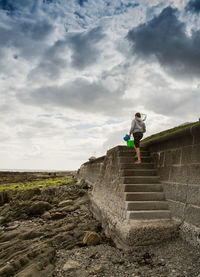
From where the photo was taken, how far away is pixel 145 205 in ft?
15.1

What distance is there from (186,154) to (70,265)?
10.1ft

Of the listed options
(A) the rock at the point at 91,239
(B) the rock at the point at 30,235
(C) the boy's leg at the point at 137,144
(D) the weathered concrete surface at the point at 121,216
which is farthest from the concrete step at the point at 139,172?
(B) the rock at the point at 30,235

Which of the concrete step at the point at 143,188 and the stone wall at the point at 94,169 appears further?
the stone wall at the point at 94,169

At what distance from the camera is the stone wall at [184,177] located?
12.5ft

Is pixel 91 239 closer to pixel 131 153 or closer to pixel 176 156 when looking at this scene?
pixel 176 156

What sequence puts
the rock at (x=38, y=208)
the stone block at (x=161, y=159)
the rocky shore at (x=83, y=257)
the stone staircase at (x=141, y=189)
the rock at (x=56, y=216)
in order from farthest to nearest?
1. the rock at (x=38, y=208)
2. the rock at (x=56, y=216)
3. the stone block at (x=161, y=159)
4. the stone staircase at (x=141, y=189)
5. the rocky shore at (x=83, y=257)

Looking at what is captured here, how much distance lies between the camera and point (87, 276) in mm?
3223

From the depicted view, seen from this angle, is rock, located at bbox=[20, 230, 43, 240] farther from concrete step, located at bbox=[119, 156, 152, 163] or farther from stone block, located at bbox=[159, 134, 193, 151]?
stone block, located at bbox=[159, 134, 193, 151]

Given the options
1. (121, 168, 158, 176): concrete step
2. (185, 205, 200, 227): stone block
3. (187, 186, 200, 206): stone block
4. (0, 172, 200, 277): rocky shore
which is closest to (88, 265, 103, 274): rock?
(0, 172, 200, 277): rocky shore

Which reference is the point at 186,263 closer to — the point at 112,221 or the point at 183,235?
the point at 183,235

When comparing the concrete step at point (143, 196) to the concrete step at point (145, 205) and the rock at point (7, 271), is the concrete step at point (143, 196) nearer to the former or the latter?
the concrete step at point (145, 205)

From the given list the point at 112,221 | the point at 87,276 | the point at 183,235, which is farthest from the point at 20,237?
the point at 183,235

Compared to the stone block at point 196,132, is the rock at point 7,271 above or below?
below

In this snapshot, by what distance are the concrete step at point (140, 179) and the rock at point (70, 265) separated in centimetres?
217
